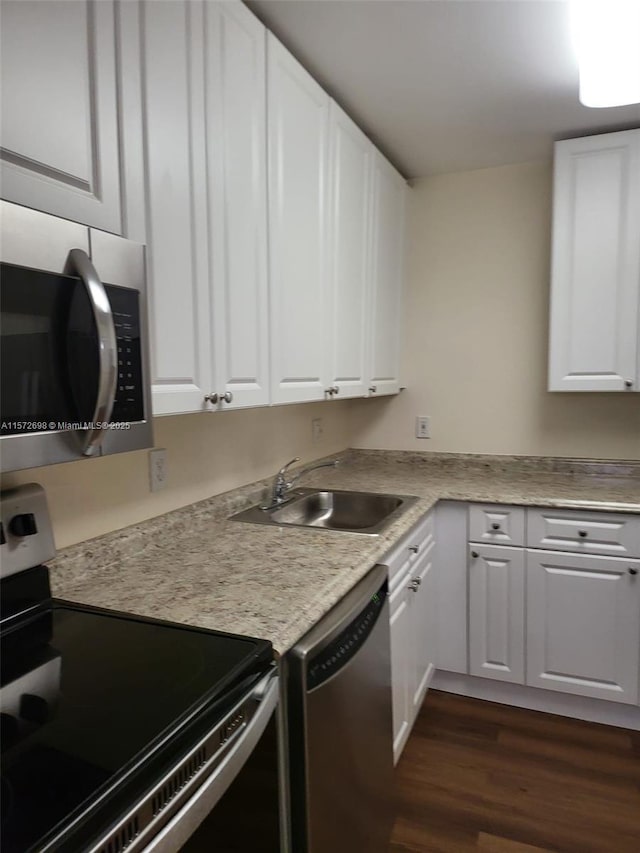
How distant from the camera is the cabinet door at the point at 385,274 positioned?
8.21 feet

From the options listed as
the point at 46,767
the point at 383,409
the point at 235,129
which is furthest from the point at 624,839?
the point at 235,129

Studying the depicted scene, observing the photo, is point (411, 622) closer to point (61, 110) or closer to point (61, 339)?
point (61, 339)

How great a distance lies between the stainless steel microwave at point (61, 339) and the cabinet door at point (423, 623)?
1.38 m

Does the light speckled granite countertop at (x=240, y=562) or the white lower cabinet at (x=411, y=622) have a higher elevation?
the light speckled granite countertop at (x=240, y=562)

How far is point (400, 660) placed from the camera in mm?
1853

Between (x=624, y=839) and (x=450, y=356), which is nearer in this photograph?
(x=624, y=839)

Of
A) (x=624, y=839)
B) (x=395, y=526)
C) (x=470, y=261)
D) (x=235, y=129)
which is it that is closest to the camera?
(x=235, y=129)

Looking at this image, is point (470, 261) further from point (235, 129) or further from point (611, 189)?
point (235, 129)

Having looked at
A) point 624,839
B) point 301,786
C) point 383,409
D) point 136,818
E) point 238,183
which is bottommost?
point 624,839

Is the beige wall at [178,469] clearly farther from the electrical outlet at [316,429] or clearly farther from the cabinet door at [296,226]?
the cabinet door at [296,226]

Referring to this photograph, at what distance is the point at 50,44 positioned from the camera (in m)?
0.91

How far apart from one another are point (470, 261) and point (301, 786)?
8.25ft

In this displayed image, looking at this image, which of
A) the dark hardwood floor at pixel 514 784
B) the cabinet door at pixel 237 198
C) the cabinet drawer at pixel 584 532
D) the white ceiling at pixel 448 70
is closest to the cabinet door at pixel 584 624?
the cabinet drawer at pixel 584 532

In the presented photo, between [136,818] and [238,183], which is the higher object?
[238,183]
